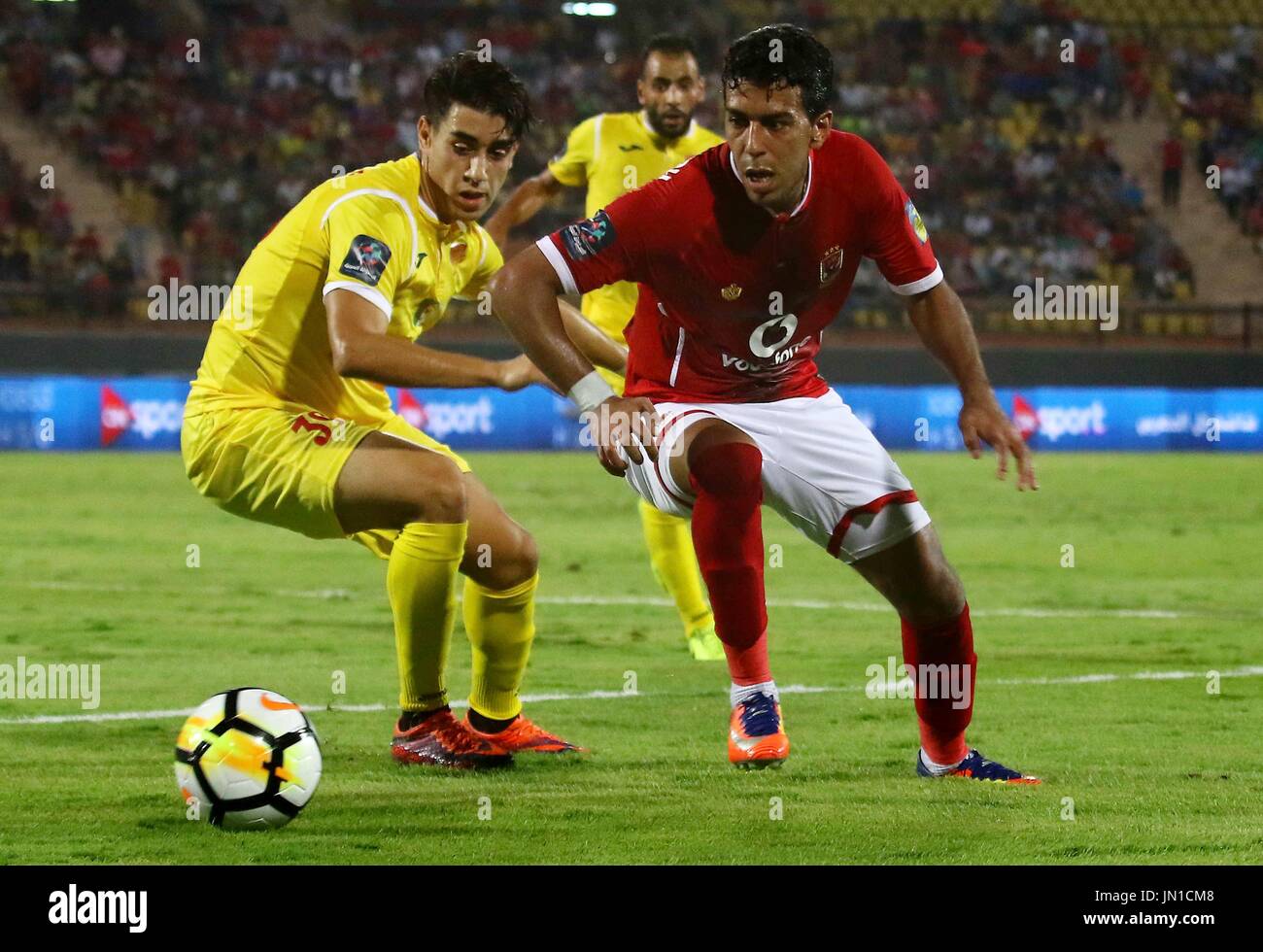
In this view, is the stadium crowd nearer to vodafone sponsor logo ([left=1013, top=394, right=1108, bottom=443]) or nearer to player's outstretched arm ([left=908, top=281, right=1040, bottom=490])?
vodafone sponsor logo ([left=1013, top=394, right=1108, bottom=443])

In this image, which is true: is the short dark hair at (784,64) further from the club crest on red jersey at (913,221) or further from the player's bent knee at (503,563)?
the player's bent knee at (503,563)

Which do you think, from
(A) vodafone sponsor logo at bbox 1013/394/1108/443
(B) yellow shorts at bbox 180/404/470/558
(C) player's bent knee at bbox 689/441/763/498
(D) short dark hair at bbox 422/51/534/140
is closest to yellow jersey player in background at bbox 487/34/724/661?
(D) short dark hair at bbox 422/51/534/140

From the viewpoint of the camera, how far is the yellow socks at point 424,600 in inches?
199

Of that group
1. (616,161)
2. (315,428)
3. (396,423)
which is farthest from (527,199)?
(315,428)

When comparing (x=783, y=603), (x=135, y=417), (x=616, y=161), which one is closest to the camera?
(x=616, y=161)

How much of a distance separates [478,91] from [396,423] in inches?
44.2

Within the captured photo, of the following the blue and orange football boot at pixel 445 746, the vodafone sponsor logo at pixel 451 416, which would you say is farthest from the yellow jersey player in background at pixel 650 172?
the vodafone sponsor logo at pixel 451 416

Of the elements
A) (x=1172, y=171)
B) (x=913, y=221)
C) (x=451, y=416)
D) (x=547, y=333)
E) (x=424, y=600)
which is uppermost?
(x=1172, y=171)

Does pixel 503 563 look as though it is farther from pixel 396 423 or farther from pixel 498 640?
pixel 396 423

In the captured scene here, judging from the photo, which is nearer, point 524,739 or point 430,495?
point 430,495

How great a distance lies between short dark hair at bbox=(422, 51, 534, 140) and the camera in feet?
17.0

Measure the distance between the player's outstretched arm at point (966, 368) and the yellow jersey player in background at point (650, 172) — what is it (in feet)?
8.44

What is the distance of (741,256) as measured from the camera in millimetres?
4934

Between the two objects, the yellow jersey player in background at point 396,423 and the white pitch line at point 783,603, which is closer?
the yellow jersey player in background at point 396,423
